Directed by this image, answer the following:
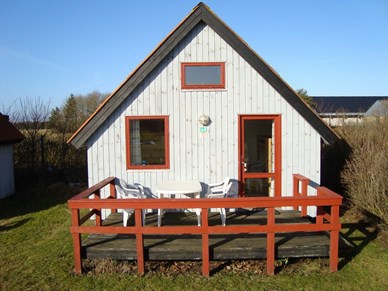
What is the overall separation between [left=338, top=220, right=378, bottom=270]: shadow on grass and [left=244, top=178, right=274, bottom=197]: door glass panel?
6.11 ft

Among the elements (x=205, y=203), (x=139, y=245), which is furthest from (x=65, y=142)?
(x=205, y=203)

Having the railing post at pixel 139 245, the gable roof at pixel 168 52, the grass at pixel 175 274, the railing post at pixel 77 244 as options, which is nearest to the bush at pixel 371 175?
the grass at pixel 175 274

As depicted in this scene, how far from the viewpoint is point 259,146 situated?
7.87 metres

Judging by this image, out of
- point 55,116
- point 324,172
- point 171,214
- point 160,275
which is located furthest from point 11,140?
point 324,172

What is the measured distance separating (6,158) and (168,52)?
794cm

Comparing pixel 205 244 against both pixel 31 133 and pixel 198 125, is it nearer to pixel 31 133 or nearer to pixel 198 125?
pixel 198 125

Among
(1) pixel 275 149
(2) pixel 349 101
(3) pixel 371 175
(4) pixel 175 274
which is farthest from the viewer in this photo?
(2) pixel 349 101

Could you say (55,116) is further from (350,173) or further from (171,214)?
(350,173)

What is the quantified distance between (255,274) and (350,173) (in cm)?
461

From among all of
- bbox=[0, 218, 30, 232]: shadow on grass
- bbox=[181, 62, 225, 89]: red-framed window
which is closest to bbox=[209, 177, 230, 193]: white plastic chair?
bbox=[181, 62, 225, 89]: red-framed window

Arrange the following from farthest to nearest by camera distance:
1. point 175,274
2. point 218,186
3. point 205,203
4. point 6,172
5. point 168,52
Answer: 1. point 6,172
2. point 218,186
3. point 168,52
4. point 175,274
5. point 205,203

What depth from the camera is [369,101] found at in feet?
146

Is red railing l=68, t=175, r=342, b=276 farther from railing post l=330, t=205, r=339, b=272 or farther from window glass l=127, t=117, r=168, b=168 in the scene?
window glass l=127, t=117, r=168, b=168

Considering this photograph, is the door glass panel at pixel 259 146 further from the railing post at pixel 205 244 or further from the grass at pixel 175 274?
the railing post at pixel 205 244
